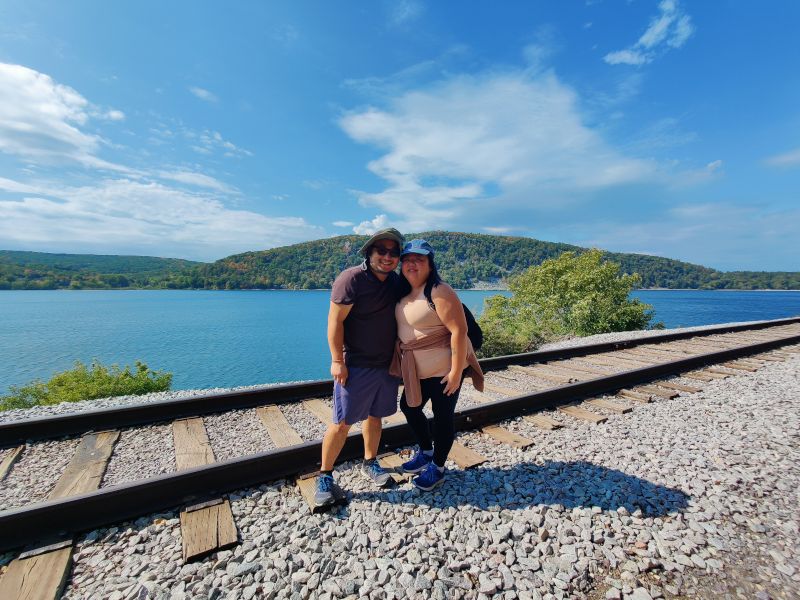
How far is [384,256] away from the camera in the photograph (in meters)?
2.50

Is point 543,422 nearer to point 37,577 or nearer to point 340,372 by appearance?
point 340,372

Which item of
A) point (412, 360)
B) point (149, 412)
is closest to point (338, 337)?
point (412, 360)

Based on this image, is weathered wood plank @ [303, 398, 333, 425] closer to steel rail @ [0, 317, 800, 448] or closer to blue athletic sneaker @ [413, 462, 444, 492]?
steel rail @ [0, 317, 800, 448]

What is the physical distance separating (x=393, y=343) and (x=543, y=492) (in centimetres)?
164

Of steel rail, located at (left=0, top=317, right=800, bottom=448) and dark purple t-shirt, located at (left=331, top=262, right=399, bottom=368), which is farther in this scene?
steel rail, located at (left=0, top=317, right=800, bottom=448)

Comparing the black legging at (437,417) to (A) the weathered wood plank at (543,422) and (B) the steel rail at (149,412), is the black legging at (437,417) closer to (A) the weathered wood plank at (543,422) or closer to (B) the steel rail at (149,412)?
(A) the weathered wood plank at (543,422)

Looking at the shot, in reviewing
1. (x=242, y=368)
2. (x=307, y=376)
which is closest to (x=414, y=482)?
(x=307, y=376)

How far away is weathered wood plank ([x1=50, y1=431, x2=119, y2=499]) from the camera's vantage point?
111 inches

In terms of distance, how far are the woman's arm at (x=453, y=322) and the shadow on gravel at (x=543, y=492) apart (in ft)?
2.96

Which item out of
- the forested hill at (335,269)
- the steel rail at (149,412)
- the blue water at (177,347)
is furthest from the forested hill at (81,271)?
the steel rail at (149,412)

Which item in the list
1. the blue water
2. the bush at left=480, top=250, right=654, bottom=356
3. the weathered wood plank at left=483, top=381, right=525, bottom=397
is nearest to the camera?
the weathered wood plank at left=483, top=381, right=525, bottom=397

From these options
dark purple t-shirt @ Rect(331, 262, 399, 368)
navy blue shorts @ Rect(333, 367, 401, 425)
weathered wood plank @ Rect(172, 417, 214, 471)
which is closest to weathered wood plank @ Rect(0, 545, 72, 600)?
weathered wood plank @ Rect(172, 417, 214, 471)

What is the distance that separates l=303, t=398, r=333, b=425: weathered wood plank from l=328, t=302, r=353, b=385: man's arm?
191 centimetres

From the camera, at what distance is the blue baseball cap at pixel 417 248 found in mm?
2467
